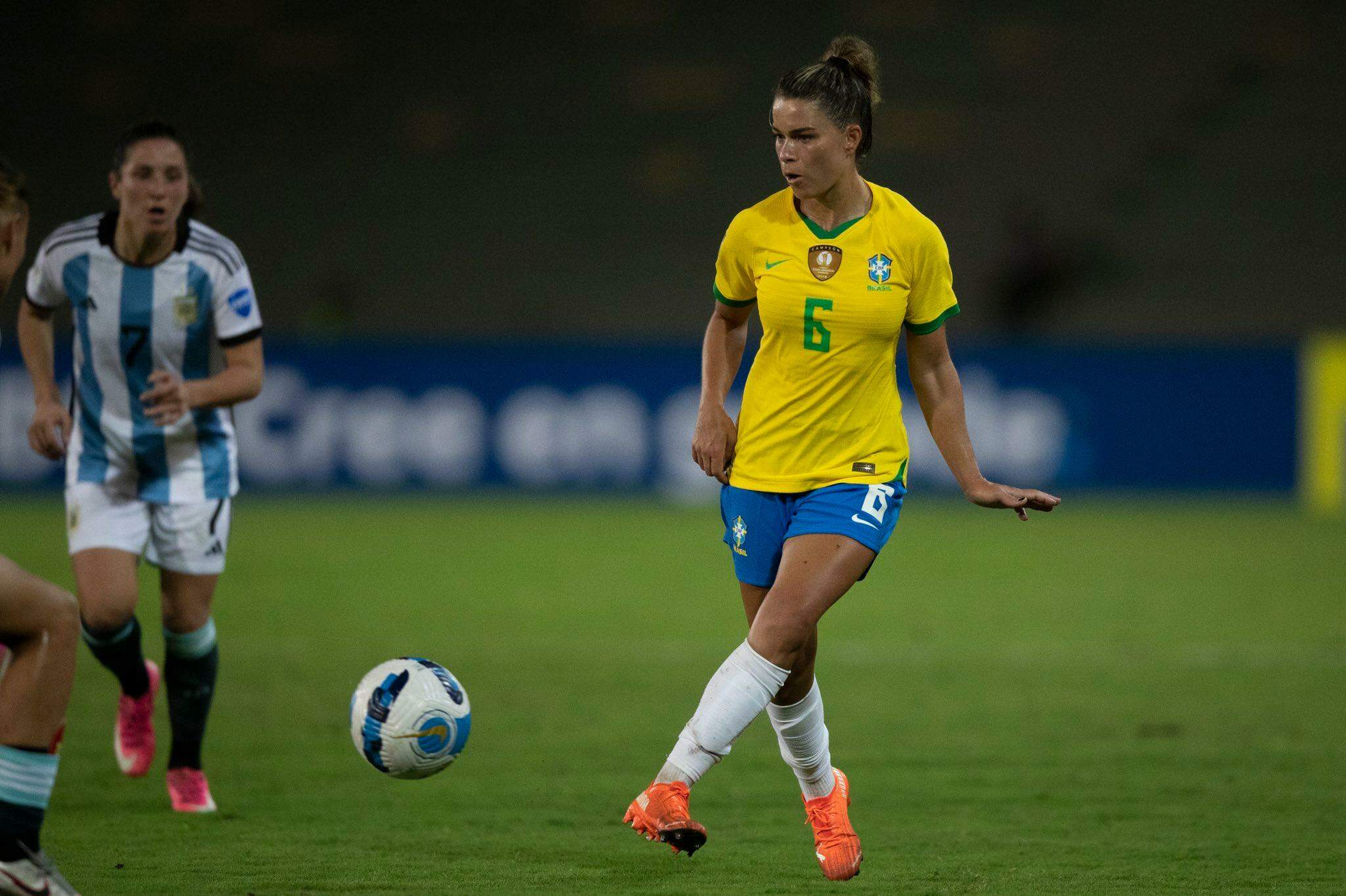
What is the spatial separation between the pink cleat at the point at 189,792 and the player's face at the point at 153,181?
65.8 inches

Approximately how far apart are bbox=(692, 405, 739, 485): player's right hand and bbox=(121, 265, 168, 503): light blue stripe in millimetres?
1797

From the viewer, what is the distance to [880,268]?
13.5 ft

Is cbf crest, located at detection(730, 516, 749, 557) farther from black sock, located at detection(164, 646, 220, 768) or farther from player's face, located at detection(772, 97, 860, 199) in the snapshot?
black sock, located at detection(164, 646, 220, 768)

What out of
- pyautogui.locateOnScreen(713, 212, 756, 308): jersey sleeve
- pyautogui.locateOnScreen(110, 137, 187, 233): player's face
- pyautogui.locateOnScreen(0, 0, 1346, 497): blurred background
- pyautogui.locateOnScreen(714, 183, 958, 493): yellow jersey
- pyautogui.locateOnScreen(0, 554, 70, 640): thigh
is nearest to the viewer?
pyautogui.locateOnScreen(0, 554, 70, 640): thigh

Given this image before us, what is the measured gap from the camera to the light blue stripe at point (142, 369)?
500 cm

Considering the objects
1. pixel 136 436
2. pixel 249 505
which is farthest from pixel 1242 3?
pixel 136 436

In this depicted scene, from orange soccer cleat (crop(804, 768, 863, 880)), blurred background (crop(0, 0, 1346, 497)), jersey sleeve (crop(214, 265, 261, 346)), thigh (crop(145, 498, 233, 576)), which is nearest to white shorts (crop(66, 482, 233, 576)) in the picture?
thigh (crop(145, 498, 233, 576))

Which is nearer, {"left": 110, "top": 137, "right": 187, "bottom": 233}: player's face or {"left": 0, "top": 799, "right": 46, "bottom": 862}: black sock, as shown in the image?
{"left": 0, "top": 799, "right": 46, "bottom": 862}: black sock

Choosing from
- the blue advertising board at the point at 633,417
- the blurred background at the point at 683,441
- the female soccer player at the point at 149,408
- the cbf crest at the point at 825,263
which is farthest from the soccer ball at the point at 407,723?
the blue advertising board at the point at 633,417

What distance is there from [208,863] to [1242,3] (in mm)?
19457

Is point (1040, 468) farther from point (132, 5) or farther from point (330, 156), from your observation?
point (132, 5)

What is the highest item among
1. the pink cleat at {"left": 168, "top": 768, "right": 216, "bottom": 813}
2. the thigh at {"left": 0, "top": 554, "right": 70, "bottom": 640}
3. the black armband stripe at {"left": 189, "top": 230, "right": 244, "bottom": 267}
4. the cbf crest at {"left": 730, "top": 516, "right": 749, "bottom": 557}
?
the black armband stripe at {"left": 189, "top": 230, "right": 244, "bottom": 267}

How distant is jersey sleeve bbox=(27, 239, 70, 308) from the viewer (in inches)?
198

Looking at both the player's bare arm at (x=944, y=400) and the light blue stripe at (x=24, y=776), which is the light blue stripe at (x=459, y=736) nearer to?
the light blue stripe at (x=24, y=776)
